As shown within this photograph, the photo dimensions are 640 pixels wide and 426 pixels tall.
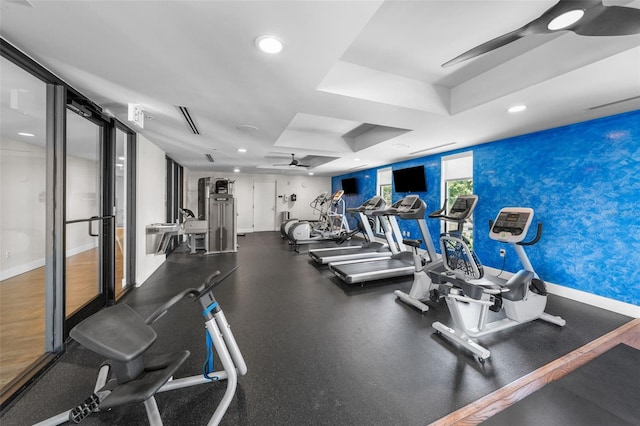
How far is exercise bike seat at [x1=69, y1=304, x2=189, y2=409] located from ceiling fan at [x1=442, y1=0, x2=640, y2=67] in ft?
8.12

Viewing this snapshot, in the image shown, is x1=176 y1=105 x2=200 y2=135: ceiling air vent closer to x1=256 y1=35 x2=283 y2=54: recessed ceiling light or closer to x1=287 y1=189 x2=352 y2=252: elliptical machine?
x1=256 y1=35 x2=283 y2=54: recessed ceiling light

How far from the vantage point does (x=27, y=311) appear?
266cm

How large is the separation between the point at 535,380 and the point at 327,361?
1.61 metres

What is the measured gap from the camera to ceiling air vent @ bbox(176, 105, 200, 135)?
2818 millimetres

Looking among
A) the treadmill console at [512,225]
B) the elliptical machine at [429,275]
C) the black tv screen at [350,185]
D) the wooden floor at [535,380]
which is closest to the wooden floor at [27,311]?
the wooden floor at [535,380]

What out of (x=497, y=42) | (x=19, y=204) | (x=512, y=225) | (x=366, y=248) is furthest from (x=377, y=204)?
(x=19, y=204)

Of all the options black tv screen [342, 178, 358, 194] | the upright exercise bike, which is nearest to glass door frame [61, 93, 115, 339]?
the upright exercise bike

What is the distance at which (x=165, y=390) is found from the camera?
5.56ft

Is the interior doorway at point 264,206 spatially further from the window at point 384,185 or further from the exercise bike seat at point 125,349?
the exercise bike seat at point 125,349

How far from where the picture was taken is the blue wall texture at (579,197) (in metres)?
2.90

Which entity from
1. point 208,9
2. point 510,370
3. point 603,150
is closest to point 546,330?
point 510,370

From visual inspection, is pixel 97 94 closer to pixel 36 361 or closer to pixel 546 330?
pixel 36 361

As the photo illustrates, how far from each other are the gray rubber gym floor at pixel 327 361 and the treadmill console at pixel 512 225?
39.6 inches

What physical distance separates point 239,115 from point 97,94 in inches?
54.1
